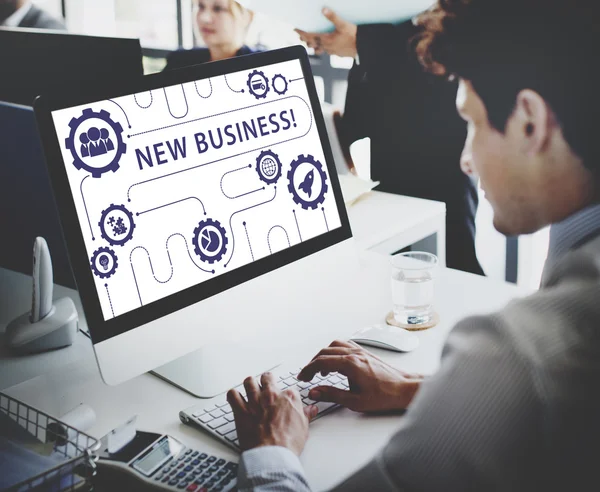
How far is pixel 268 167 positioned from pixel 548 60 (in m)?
0.56

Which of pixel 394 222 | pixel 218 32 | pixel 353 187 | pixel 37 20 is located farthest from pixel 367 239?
pixel 37 20

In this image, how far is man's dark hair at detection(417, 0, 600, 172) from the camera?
26.6 inches

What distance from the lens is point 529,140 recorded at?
0.71 m

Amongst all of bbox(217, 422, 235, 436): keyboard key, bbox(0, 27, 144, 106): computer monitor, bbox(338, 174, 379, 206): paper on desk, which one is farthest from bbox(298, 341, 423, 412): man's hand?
bbox(338, 174, 379, 206): paper on desk

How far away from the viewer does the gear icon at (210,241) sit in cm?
105

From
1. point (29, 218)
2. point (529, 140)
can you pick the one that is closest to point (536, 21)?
point (529, 140)

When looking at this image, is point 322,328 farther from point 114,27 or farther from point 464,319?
point 114,27

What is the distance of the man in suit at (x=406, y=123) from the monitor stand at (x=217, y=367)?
103 centimetres

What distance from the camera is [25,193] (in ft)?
4.65

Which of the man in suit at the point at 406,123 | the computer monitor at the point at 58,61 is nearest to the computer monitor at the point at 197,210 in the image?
the computer monitor at the point at 58,61

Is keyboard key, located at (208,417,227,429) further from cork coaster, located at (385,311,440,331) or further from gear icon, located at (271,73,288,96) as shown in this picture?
gear icon, located at (271,73,288,96)

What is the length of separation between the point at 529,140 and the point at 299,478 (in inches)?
17.9

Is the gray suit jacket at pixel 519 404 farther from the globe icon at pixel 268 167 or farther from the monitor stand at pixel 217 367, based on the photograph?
the globe icon at pixel 268 167

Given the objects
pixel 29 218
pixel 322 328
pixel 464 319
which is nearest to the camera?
pixel 464 319
